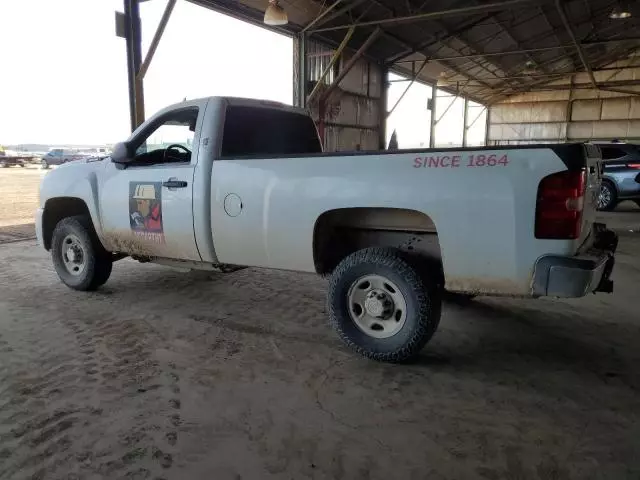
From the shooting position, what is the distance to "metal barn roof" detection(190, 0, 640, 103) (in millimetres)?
12094

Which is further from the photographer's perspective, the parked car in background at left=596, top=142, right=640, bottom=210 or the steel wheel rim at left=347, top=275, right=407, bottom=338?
the parked car in background at left=596, top=142, right=640, bottom=210

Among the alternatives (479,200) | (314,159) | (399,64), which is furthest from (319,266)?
(399,64)

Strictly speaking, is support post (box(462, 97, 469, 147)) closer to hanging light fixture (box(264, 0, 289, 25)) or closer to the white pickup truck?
hanging light fixture (box(264, 0, 289, 25))

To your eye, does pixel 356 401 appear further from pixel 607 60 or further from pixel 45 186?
pixel 607 60

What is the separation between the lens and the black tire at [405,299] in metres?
3.11

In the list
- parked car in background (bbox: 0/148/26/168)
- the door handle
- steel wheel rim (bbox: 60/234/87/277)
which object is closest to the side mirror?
the door handle

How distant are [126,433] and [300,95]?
492 inches

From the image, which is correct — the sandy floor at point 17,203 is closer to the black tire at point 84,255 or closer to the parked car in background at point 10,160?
the black tire at point 84,255

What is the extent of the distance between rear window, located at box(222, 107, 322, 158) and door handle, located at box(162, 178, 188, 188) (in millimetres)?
427

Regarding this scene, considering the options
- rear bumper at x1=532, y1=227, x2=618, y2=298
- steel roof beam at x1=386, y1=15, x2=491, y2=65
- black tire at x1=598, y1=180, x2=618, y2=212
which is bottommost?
rear bumper at x1=532, y1=227, x2=618, y2=298

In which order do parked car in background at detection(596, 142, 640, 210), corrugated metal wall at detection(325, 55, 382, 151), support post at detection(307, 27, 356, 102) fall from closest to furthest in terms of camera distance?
parked car in background at detection(596, 142, 640, 210), support post at detection(307, 27, 356, 102), corrugated metal wall at detection(325, 55, 382, 151)

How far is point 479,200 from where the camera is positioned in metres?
2.76

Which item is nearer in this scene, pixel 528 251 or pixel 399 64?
pixel 528 251

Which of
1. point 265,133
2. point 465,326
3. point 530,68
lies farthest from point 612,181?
point 530,68
